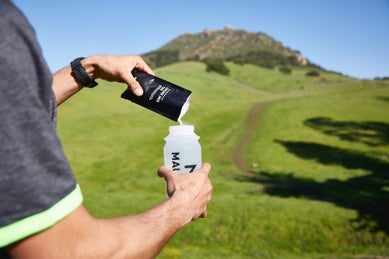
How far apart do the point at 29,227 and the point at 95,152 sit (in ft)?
131

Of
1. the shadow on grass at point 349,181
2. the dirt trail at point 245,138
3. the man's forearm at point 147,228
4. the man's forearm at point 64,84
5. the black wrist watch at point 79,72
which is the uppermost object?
the black wrist watch at point 79,72

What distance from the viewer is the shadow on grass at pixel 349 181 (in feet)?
70.4

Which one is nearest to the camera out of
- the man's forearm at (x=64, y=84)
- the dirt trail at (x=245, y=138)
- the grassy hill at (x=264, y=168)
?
the man's forearm at (x=64, y=84)

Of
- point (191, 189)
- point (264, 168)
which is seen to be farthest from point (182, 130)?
point (264, 168)

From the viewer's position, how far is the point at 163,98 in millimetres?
3191

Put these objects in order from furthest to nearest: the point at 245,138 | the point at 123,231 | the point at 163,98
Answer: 1. the point at 245,138
2. the point at 163,98
3. the point at 123,231

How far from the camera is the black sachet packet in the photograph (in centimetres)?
317

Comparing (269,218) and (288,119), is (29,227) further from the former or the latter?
(288,119)

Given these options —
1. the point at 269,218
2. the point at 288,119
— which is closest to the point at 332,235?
the point at 269,218

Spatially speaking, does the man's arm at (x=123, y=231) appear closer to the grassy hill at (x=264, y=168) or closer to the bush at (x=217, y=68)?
the grassy hill at (x=264, y=168)

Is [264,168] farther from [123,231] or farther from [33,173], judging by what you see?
[33,173]

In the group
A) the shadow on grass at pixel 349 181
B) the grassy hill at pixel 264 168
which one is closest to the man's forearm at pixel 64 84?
the grassy hill at pixel 264 168

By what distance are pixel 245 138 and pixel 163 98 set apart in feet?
134

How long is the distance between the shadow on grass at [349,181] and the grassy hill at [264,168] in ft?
0.29
